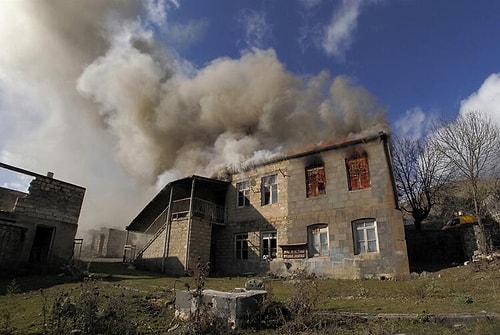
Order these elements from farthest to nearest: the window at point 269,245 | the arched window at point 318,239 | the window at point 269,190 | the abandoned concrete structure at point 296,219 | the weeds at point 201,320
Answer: the window at point 269,190 → the window at point 269,245 → the arched window at point 318,239 → the abandoned concrete structure at point 296,219 → the weeds at point 201,320

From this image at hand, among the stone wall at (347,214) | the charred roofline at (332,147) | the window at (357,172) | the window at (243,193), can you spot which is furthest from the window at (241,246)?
the window at (357,172)

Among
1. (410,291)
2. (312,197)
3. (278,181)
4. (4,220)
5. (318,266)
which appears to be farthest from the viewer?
(278,181)

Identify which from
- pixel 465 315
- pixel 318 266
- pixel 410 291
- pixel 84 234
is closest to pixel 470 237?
pixel 318 266

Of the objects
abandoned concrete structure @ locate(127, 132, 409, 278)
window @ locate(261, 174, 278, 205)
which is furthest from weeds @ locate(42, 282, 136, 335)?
window @ locate(261, 174, 278, 205)

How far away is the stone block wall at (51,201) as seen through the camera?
47.4ft

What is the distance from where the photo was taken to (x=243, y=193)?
19656mm

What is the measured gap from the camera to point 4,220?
1344 cm

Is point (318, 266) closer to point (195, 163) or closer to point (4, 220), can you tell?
point (195, 163)

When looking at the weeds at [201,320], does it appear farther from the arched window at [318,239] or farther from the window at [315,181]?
the window at [315,181]

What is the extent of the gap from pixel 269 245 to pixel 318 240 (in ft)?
9.29

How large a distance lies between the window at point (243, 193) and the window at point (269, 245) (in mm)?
2354

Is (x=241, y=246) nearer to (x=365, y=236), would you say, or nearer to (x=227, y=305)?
(x=365, y=236)

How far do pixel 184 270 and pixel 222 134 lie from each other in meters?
9.79

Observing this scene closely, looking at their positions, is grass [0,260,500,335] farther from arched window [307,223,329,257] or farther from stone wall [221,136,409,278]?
arched window [307,223,329,257]
